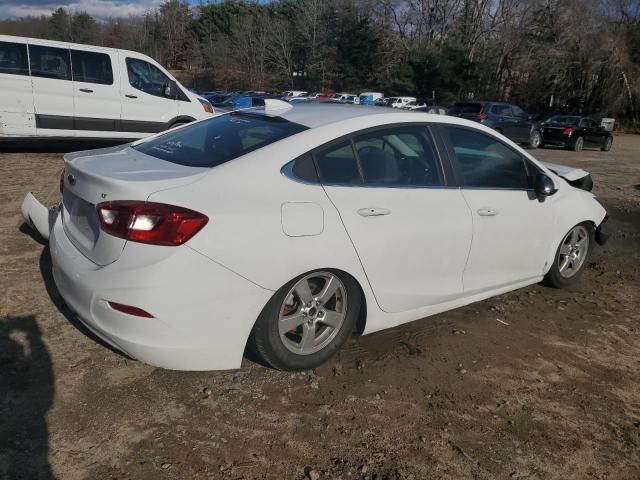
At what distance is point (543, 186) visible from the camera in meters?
4.06

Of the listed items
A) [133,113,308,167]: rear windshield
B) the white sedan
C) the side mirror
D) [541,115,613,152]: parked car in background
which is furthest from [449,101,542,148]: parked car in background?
[133,113,308,167]: rear windshield

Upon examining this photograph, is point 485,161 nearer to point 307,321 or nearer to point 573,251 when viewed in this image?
point 573,251

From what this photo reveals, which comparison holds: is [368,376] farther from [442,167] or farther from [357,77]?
[357,77]

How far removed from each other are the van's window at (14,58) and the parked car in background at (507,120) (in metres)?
14.3

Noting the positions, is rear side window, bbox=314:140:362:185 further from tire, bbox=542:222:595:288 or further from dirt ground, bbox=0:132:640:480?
tire, bbox=542:222:595:288

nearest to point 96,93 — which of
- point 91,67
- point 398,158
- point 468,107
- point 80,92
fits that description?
point 80,92

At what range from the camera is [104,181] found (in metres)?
2.82

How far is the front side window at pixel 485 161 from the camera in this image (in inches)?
148

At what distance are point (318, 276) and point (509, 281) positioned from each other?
1.76m

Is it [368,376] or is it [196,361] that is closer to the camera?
[196,361]

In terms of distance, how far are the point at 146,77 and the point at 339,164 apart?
8.29m

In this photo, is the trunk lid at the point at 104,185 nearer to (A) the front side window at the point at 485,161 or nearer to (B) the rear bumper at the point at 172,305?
(B) the rear bumper at the point at 172,305

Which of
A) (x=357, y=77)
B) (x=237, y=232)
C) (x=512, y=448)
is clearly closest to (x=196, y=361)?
(x=237, y=232)

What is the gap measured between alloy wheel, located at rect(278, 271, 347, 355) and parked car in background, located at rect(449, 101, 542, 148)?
17.7 metres
